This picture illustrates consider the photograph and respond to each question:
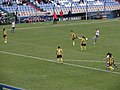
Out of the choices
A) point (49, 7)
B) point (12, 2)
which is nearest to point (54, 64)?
point (12, 2)

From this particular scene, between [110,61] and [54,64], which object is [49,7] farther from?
[110,61]

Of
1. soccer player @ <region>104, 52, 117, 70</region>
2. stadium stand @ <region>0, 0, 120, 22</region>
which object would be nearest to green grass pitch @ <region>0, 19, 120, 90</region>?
soccer player @ <region>104, 52, 117, 70</region>

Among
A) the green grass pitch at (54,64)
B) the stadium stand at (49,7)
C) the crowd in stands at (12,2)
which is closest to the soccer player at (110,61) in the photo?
the green grass pitch at (54,64)

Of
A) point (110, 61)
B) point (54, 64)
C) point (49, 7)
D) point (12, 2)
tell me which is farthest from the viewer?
point (49, 7)

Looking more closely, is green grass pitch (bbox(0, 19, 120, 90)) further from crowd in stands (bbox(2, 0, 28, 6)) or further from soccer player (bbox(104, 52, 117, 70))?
crowd in stands (bbox(2, 0, 28, 6))

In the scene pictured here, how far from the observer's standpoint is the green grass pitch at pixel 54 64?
24484mm

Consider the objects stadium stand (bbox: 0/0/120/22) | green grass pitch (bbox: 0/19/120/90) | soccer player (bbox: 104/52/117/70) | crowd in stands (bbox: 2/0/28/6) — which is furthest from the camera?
crowd in stands (bbox: 2/0/28/6)

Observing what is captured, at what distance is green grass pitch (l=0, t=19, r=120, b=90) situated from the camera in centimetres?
2448

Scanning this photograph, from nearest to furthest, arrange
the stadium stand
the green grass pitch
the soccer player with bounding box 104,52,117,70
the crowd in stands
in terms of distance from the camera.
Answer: the green grass pitch < the soccer player with bounding box 104,52,117,70 < the stadium stand < the crowd in stands

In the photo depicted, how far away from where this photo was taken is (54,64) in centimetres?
3109

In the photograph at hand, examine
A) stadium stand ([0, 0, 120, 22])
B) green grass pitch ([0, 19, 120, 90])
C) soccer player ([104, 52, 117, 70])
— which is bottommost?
green grass pitch ([0, 19, 120, 90])

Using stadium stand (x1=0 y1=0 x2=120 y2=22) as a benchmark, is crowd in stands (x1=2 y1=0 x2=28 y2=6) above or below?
above

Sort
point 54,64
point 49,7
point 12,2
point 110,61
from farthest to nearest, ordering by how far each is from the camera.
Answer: point 49,7, point 12,2, point 54,64, point 110,61

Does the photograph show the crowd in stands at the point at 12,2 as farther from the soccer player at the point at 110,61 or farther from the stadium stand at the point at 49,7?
the soccer player at the point at 110,61
